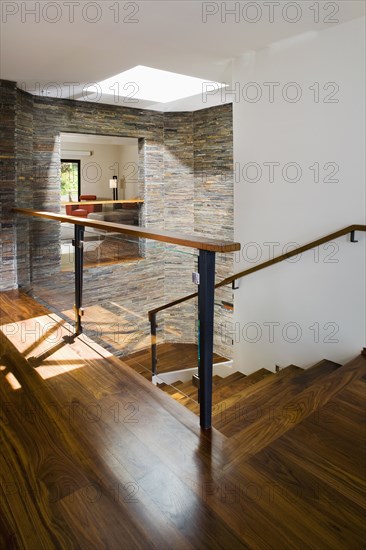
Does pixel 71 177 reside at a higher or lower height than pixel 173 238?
higher

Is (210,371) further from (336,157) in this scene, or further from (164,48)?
(164,48)

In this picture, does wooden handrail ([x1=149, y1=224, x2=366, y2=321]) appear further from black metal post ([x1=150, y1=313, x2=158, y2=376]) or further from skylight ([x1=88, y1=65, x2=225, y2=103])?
skylight ([x1=88, y1=65, x2=225, y2=103])

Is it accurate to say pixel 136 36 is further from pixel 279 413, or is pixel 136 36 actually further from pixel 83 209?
pixel 83 209

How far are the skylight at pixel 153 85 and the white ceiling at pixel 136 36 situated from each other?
1.34 ft

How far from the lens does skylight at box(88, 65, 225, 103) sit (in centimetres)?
486

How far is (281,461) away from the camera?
1823 mm

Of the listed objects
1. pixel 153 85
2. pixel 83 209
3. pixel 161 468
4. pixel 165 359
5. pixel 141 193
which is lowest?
pixel 161 468

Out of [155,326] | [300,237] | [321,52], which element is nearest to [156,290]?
[155,326]

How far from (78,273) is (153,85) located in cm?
322

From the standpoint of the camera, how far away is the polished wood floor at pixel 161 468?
54.3 inches

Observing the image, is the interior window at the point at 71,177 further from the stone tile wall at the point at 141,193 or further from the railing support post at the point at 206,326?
the railing support post at the point at 206,326

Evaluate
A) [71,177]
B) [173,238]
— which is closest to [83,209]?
[71,177]

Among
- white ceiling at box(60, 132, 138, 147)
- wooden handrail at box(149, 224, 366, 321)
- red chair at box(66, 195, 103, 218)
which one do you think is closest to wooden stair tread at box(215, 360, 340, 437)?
wooden handrail at box(149, 224, 366, 321)

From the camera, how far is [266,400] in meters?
2.81
